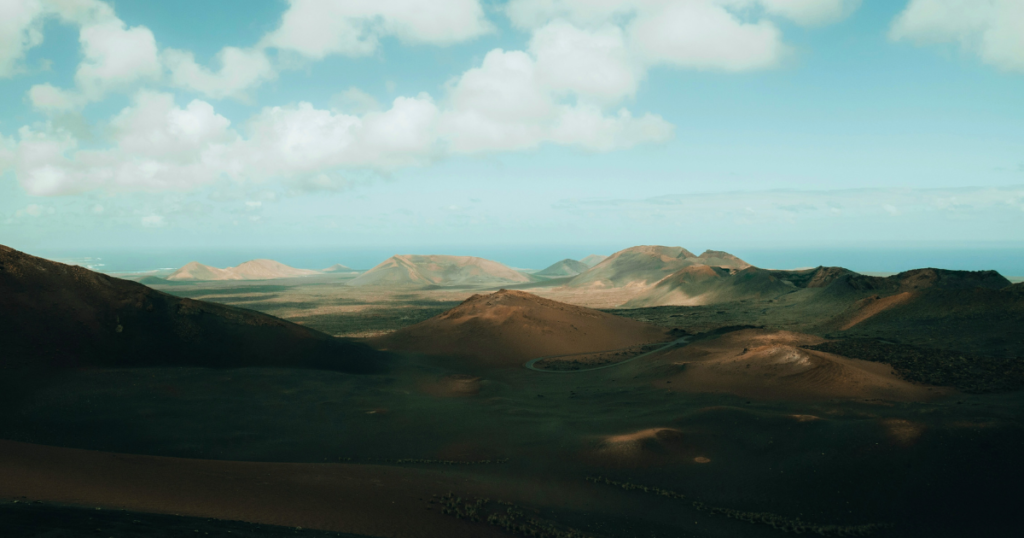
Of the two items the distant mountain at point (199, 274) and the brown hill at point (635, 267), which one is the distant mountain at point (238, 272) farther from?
the brown hill at point (635, 267)

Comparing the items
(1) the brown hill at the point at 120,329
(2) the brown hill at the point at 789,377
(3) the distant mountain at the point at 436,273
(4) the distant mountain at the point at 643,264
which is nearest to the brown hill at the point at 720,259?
(4) the distant mountain at the point at 643,264

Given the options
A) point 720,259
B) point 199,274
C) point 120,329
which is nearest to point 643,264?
point 720,259

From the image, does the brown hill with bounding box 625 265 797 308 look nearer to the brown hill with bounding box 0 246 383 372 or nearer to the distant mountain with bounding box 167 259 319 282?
the brown hill with bounding box 0 246 383 372

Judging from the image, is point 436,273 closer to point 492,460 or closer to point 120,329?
point 120,329

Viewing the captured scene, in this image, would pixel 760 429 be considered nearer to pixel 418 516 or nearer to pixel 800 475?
pixel 800 475

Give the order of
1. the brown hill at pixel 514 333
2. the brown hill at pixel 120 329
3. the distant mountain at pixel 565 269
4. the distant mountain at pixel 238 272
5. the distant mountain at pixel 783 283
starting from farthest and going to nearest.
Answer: the distant mountain at pixel 565 269
the distant mountain at pixel 238 272
the distant mountain at pixel 783 283
the brown hill at pixel 514 333
the brown hill at pixel 120 329

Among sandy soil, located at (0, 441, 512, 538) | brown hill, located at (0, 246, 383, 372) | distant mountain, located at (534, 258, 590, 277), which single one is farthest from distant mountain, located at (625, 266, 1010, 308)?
distant mountain, located at (534, 258, 590, 277)

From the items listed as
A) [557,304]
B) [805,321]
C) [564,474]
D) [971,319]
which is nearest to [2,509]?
[564,474]
